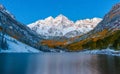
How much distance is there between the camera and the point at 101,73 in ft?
233

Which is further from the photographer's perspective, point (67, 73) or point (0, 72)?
point (67, 73)

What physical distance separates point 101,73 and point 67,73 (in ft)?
30.7

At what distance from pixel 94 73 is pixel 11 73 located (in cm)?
2306

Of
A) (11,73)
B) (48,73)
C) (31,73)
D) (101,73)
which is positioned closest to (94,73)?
(101,73)

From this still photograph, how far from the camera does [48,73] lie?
7075 cm

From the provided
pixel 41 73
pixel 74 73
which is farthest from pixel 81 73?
pixel 41 73

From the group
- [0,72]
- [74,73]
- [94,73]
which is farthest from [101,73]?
[0,72]

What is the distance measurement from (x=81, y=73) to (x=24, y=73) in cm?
1606

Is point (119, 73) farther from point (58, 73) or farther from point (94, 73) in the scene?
point (58, 73)

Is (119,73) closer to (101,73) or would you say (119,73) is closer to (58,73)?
(101,73)

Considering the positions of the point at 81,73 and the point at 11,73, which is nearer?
the point at 11,73

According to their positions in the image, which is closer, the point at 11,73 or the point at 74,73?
the point at 11,73

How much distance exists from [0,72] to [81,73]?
72.8 feet

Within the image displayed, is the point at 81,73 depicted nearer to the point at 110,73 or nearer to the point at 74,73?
the point at 74,73
